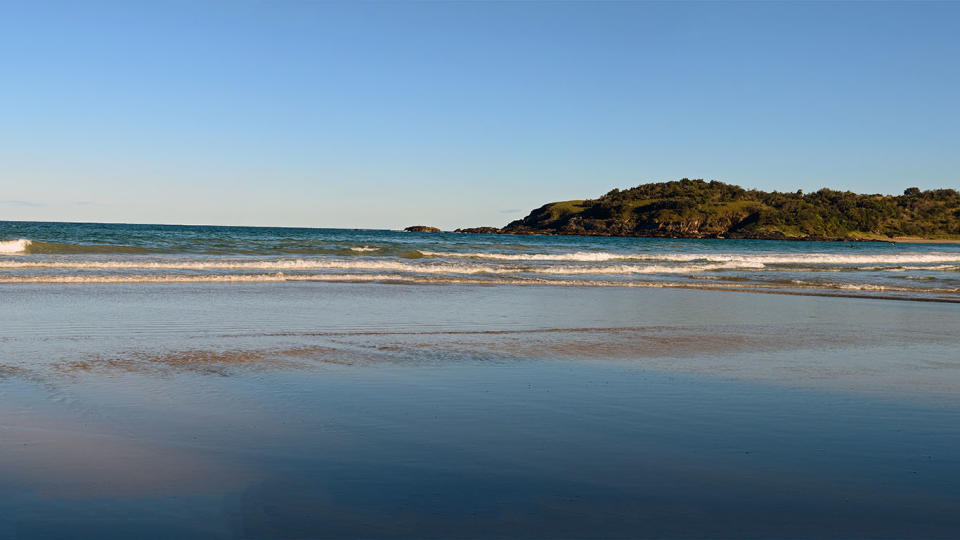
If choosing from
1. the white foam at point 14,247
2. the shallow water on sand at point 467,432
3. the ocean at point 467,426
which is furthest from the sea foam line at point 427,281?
the white foam at point 14,247

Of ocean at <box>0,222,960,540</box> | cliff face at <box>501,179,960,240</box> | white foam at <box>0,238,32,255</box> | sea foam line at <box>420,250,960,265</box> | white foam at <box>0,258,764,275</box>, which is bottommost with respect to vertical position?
ocean at <box>0,222,960,540</box>

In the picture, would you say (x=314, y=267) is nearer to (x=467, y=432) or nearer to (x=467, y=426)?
(x=467, y=426)

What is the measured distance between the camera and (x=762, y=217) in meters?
156

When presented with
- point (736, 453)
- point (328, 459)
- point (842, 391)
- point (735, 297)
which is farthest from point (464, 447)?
point (735, 297)

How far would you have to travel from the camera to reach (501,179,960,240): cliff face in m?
150

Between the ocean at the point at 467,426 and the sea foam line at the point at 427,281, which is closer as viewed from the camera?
the ocean at the point at 467,426

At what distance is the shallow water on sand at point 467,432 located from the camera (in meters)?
3.99

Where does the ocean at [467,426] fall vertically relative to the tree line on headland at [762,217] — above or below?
below

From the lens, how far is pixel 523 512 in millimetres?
4043

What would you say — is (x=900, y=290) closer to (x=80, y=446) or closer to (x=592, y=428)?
(x=592, y=428)

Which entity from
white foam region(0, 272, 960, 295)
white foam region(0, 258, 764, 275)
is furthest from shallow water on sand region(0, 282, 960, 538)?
white foam region(0, 258, 764, 275)

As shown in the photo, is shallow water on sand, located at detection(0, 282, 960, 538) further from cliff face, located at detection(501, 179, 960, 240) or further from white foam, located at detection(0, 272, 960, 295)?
cliff face, located at detection(501, 179, 960, 240)

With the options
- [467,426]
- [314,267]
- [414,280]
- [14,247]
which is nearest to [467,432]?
[467,426]

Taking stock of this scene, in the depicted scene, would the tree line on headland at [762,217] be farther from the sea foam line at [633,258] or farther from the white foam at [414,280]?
the white foam at [414,280]
